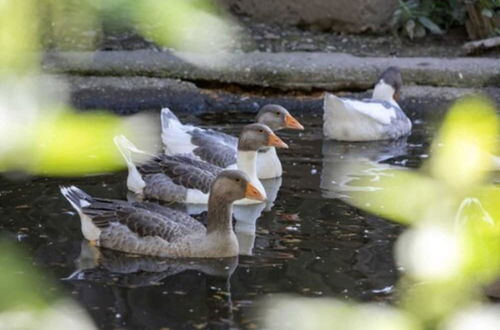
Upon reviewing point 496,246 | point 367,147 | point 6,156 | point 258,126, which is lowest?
point 367,147

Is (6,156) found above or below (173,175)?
above

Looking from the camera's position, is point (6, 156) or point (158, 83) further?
point (158, 83)

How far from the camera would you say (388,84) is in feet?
33.4

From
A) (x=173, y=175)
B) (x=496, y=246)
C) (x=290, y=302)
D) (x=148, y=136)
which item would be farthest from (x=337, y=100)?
(x=496, y=246)

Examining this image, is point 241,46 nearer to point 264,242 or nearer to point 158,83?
point 158,83

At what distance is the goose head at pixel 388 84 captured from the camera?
10.2 m

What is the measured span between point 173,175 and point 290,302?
264cm

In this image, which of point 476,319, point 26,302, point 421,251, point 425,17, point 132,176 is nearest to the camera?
point 26,302

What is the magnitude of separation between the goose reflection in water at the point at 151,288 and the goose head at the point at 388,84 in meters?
4.59

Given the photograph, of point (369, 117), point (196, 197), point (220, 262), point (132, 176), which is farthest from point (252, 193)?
point (369, 117)

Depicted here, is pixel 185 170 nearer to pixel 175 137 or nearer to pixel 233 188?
pixel 175 137

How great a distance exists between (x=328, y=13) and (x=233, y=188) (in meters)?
6.99

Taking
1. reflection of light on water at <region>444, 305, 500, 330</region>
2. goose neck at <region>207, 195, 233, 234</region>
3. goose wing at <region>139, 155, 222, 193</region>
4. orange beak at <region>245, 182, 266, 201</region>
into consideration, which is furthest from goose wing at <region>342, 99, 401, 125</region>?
reflection of light on water at <region>444, 305, 500, 330</region>

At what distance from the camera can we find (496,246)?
2.66m
